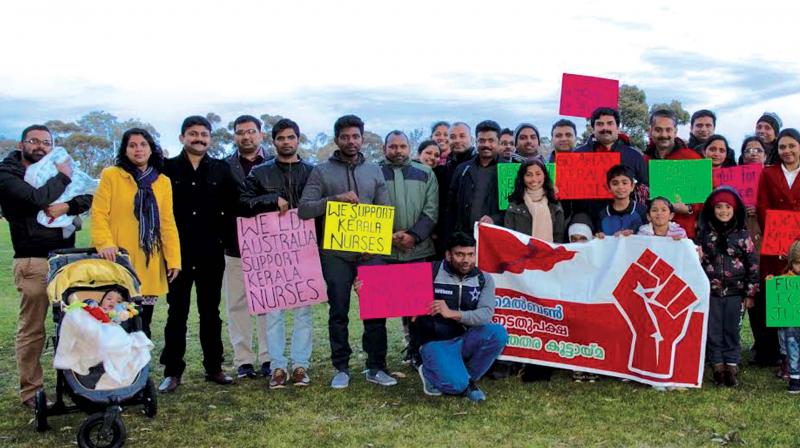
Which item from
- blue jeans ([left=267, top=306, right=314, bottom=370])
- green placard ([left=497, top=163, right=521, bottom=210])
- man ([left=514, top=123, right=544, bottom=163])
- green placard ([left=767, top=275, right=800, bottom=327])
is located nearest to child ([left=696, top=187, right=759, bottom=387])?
green placard ([left=767, top=275, right=800, bottom=327])

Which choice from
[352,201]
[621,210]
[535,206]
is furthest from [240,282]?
[621,210]

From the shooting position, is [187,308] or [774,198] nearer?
[187,308]

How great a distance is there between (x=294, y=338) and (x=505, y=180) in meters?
2.32

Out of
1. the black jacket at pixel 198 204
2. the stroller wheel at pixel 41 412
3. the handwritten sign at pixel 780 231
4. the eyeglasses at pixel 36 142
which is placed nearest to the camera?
the stroller wheel at pixel 41 412

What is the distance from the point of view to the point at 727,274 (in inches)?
245

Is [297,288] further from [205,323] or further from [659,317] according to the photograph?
[659,317]

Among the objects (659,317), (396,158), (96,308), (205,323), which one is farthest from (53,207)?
(659,317)

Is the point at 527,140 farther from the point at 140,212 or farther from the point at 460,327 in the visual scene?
the point at 140,212

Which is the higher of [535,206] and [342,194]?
[342,194]

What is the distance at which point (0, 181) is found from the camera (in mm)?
5457

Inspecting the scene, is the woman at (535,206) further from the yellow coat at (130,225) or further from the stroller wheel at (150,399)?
the stroller wheel at (150,399)

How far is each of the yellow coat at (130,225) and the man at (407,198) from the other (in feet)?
5.98

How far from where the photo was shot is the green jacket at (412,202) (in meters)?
6.44

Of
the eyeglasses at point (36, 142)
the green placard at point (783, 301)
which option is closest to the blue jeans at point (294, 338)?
the eyeglasses at point (36, 142)
